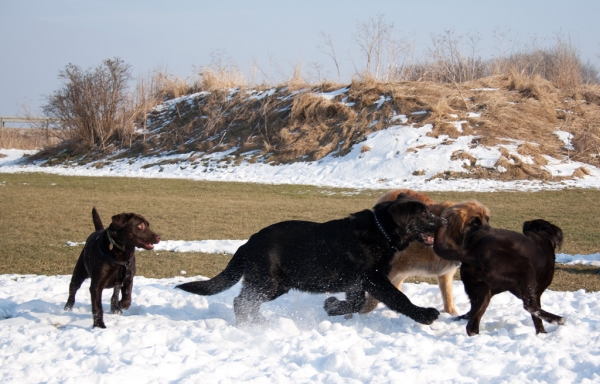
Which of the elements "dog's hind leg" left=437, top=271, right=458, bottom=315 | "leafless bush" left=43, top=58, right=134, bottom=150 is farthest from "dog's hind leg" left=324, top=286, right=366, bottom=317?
"leafless bush" left=43, top=58, right=134, bottom=150

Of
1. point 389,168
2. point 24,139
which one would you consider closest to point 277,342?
point 389,168

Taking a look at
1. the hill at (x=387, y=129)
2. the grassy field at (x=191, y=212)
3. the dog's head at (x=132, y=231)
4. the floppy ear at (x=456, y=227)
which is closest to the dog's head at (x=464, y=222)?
the floppy ear at (x=456, y=227)

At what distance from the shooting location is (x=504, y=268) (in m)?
4.46

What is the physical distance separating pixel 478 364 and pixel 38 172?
85.0ft

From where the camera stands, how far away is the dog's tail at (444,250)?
15.4ft

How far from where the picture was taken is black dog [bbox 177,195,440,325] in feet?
16.6

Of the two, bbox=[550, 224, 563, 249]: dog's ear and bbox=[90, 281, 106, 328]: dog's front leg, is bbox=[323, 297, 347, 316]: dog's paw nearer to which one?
bbox=[550, 224, 563, 249]: dog's ear

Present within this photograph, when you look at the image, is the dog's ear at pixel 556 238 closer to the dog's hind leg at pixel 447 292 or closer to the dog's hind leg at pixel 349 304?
the dog's hind leg at pixel 447 292

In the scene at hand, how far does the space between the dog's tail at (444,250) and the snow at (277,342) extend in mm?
607

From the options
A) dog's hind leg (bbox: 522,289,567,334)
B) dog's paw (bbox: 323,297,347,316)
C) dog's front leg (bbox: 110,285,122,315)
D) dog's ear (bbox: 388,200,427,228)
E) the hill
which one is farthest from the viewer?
the hill

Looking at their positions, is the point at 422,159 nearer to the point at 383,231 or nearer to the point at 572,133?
the point at 572,133

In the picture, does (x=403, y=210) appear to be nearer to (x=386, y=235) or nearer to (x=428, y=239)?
(x=386, y=235)

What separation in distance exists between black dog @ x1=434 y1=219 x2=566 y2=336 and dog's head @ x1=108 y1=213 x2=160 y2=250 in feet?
8.94

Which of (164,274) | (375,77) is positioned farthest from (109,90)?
(164,274)
